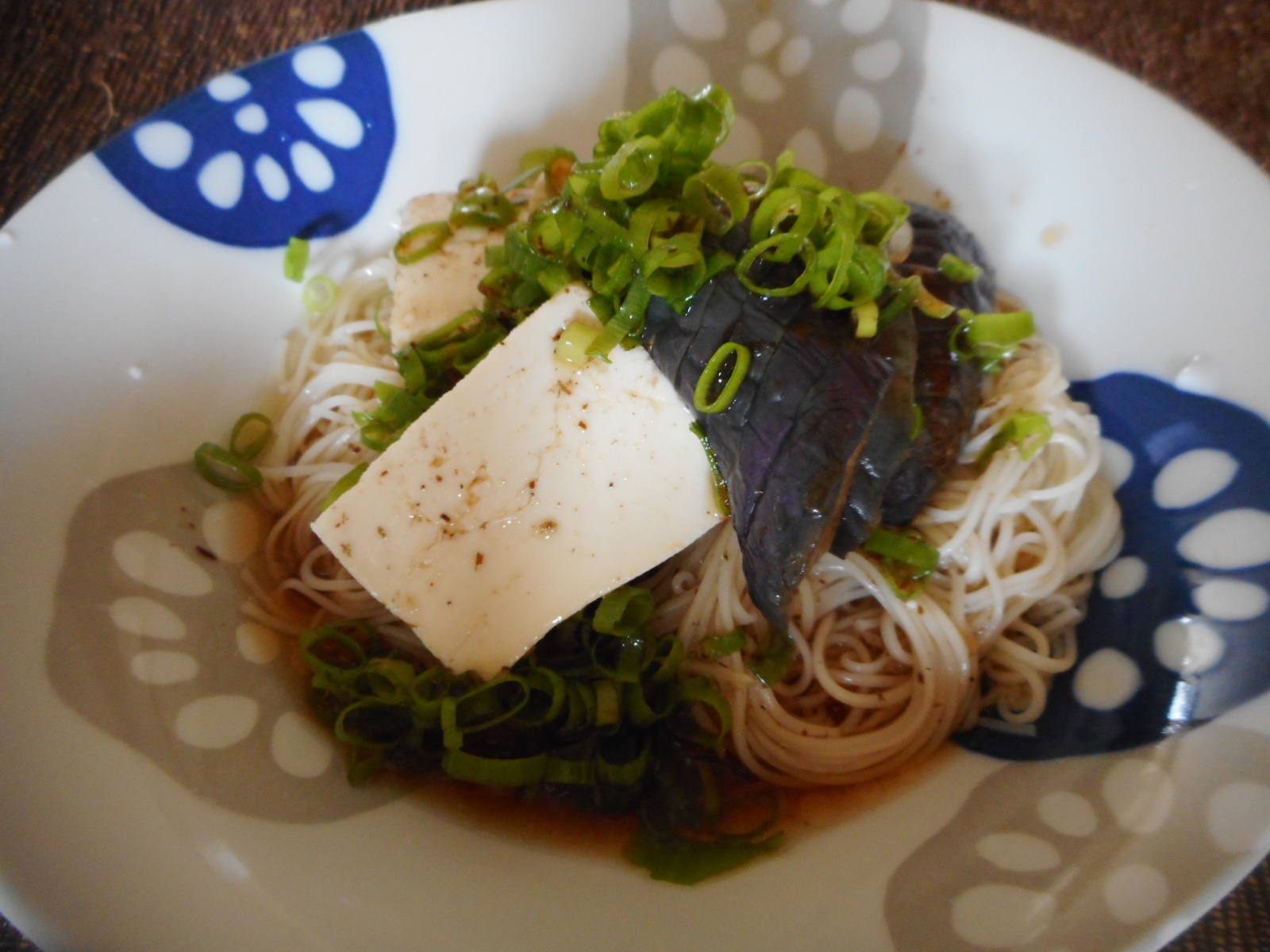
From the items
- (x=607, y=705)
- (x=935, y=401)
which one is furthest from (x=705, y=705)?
(x=935, y=401)

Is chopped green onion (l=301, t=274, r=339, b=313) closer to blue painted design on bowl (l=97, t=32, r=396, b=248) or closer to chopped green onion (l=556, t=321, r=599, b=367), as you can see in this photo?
blue painted design on bowl (l=97, t=32, r=396, b=248)

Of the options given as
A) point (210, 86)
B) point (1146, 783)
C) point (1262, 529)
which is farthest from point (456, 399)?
point (1262, 529)

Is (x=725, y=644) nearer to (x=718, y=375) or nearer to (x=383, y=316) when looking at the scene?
(x=718, y=375)

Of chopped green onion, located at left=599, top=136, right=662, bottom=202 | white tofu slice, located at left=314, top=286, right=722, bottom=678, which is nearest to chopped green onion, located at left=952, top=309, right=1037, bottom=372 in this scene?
white tofu slice, located at left=314, top=286, right=722, bottom=678

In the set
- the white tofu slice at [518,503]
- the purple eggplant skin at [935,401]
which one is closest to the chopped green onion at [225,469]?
the white tofu slice at [518,503]

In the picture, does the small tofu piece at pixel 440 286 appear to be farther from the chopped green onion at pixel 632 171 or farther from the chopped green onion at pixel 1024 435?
the chopped green onion at pixel 1024 435

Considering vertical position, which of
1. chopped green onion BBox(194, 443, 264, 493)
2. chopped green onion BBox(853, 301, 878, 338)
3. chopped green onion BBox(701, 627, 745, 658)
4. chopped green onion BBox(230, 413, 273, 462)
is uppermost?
chopped green onion BBox(853, 301, 878, 338)
